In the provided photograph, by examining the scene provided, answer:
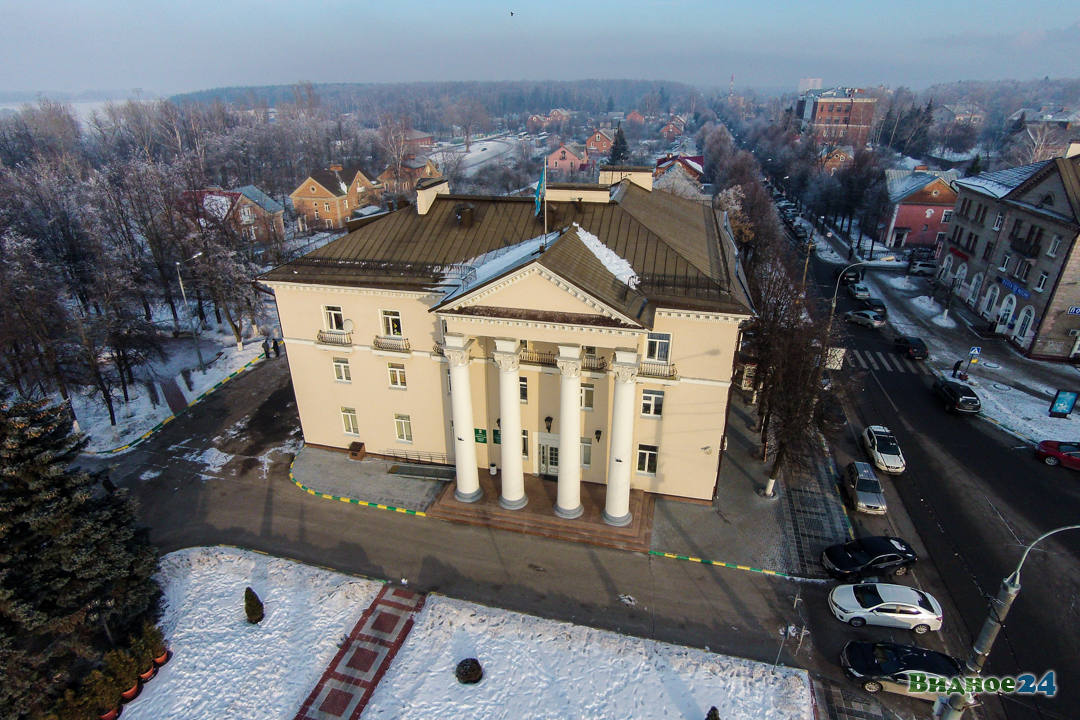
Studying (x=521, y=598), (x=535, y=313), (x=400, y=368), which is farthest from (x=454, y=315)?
(x=521, y=598)

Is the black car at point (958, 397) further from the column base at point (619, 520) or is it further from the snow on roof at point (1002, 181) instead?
the column base at point (619, 520)

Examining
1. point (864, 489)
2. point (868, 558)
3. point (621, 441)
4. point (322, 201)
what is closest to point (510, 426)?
point (621, 441)

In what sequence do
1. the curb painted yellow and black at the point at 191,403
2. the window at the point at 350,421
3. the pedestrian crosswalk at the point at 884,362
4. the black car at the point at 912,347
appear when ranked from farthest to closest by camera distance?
the black car at the point at 912,347 < the pedestrian crosswalk at the point at 884,362 < the curb painted yellow and black at the point at 191,403 < the window at the point at 350,421

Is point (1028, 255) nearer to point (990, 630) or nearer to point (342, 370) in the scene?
point (990, 630)

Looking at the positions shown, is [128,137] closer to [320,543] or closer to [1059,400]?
[320,543]

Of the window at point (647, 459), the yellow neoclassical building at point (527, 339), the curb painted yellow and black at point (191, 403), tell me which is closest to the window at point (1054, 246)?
the yellow neoclassical building at point (527, 339)

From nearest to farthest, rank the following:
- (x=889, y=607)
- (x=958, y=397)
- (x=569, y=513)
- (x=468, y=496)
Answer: (x=889, y=607) → (x=569, y=513) → (x=468, y=496) → (x=958, y=397)
